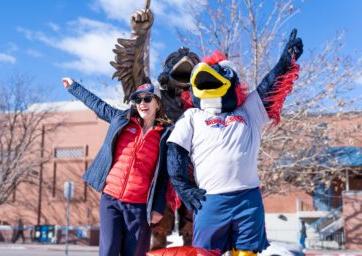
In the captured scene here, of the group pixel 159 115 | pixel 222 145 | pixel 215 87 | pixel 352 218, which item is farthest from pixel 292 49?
pixel 352 218

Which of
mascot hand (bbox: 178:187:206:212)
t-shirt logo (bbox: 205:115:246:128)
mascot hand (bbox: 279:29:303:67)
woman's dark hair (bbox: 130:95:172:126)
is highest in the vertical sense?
mascot hand (bbox: 279:29:303:67)

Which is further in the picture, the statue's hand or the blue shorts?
the statue's hand

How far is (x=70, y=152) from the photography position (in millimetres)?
30547

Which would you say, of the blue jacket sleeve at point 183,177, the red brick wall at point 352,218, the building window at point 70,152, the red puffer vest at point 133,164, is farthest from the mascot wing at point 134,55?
the building window at point 70,152

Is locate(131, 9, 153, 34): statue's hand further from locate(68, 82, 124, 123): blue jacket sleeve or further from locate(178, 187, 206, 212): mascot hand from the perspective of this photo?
locate(178, 187, 206, 212): mascot hand

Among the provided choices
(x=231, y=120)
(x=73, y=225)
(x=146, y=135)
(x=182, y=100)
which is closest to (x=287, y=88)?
(x=231, y=120)

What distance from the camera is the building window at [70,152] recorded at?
30.0 m

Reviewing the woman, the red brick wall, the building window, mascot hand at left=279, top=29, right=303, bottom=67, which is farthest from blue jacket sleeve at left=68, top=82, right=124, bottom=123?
the building window

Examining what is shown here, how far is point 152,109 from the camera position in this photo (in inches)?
131

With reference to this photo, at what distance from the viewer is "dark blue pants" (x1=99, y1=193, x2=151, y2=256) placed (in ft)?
10.2

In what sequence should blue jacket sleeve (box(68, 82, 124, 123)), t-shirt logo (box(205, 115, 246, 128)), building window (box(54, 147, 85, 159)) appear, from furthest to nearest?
building window (box(54, 147, 85, 159)) < blue jacket sleeve (box(68, 82, 124, 123)) < t-shirt logo (box(205, 115, 246, 128))

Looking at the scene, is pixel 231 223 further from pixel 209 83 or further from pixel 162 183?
pixel 209 83

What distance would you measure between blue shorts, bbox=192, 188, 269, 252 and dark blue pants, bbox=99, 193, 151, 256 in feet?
1.48

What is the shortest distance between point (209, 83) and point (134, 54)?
703 millimetres
